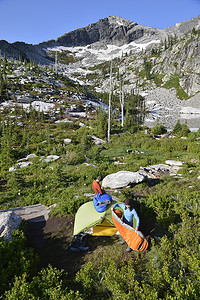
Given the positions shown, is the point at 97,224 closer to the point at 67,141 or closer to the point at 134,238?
the point at 134,238

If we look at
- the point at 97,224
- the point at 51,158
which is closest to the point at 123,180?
the point at 97,224

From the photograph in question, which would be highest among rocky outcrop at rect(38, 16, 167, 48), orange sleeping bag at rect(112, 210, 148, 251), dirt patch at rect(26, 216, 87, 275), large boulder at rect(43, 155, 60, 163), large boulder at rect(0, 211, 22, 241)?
rocky outcrop at rect(38, 16, 167, 48)

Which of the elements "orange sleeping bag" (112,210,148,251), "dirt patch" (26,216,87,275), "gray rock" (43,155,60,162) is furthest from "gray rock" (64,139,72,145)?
"orange sleeping bag" (112,210,148,251)

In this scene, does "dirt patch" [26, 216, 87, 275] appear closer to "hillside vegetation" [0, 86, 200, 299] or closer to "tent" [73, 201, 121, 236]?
"hillside vegetation" [0, 86, 200, 299]

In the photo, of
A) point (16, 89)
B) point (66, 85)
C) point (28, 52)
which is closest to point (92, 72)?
point (28, 52)

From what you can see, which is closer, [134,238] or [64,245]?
[134,238]

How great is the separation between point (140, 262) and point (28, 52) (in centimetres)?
14892

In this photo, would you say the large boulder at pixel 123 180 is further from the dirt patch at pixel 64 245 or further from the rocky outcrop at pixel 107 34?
the rocky outcrop at pixel 107 34

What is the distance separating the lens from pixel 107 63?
141 meters

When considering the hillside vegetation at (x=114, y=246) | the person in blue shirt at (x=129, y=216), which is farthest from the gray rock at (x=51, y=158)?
the person in blue shirt at (x=129, y=216)

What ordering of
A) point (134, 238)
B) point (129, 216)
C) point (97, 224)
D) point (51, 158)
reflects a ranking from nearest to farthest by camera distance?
point (134, 238) < point (129, 216) < point (97, 224) < point (51, 158)

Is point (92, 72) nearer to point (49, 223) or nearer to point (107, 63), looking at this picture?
point (107, 63)

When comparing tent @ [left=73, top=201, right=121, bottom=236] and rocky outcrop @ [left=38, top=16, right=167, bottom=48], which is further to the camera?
rocky outcrop @ [left=38, top=16, right=167, bottom=48]

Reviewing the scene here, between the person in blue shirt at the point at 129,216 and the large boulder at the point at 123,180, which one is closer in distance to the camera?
the person in blue shirt at the point at 129,216
